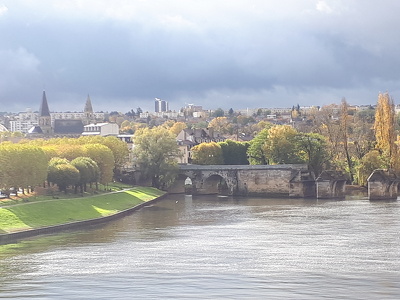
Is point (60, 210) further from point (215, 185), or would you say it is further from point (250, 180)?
point (215, 185)

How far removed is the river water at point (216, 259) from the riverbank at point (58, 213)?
2480 mm

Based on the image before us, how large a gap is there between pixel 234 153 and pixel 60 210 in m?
77.5

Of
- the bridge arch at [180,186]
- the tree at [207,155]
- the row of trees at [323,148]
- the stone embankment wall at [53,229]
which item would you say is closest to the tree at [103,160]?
the row of trees at [323,148]

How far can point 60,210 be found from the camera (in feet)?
293

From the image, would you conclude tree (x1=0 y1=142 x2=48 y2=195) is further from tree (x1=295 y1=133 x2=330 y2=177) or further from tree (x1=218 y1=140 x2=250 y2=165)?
tree (x1=218 y1=140 x2=250 y2=165)

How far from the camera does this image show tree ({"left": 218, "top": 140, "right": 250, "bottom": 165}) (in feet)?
535

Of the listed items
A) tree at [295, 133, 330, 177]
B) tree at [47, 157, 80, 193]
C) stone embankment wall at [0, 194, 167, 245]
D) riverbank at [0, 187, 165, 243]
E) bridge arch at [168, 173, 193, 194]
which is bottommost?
stone embankment wall at [0, 194, 167, 245]

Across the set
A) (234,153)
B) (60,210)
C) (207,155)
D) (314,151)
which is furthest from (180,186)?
(60,210)

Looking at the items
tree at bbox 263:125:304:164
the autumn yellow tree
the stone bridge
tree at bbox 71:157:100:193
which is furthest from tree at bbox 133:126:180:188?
the autumn yellow tree

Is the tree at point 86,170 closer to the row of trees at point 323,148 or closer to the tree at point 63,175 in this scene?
the tree at point 63,175

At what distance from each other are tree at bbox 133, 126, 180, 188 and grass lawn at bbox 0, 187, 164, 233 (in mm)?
21642

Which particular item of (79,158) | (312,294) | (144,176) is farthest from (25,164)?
(312,294)

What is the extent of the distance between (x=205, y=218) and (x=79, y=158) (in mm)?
27806

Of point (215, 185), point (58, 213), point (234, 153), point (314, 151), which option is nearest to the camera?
point (58, 213)
